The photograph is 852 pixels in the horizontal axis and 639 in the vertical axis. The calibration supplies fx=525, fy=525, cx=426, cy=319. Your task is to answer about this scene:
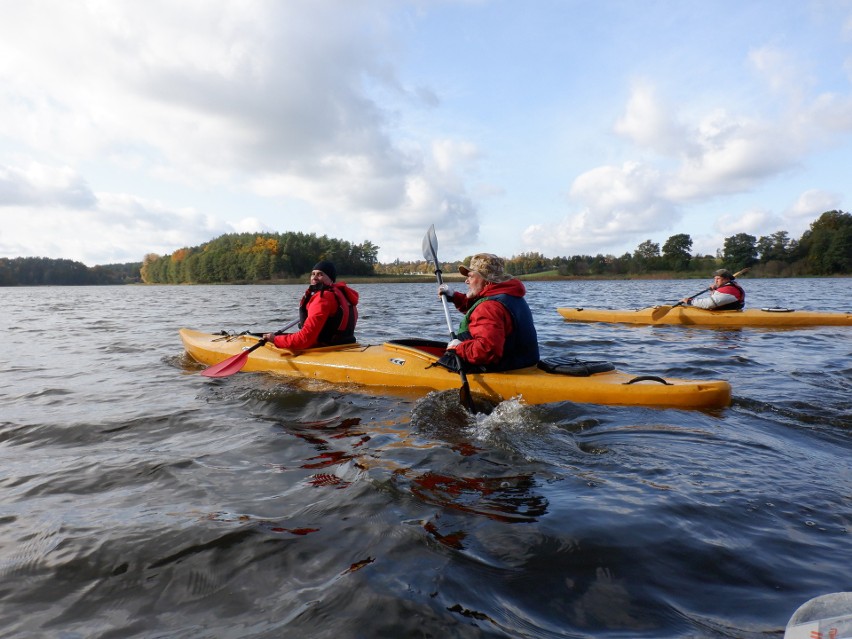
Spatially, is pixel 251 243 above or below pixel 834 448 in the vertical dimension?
above

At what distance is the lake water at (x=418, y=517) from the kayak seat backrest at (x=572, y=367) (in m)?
0.46

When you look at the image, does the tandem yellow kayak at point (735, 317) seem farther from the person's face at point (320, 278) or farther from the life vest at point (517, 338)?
the person's face at point (320, 278)

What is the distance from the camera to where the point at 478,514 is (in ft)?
9.68

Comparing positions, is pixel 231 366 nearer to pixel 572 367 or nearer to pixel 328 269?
pixel 328 269

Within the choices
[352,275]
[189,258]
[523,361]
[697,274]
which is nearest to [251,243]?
[189,258]

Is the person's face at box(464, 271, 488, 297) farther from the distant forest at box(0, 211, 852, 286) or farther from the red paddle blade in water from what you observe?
the distant forest at box(0, 211, 852, 286)

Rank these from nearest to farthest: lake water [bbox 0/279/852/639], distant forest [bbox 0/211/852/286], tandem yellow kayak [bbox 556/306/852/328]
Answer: lake water [bbox 0/279/852/639]
tandem yellow kayak [bbox 556/306/852/328]
distant forest [bbox 0/211/852/286]

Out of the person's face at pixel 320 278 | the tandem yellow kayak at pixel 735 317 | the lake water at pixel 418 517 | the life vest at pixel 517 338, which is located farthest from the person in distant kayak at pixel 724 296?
the person's face at pixel 320 278

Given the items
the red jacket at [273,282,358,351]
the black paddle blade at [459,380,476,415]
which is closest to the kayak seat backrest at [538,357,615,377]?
the black paddle blade at [459,380,476,415]

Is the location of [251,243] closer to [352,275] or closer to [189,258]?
[189,258]

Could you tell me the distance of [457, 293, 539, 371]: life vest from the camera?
17.5 ft

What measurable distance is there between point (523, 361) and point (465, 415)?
997 mm

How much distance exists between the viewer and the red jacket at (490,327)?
5258 millimetres

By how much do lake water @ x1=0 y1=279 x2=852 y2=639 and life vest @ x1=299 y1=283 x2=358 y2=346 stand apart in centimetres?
133
